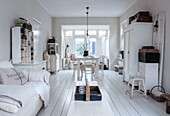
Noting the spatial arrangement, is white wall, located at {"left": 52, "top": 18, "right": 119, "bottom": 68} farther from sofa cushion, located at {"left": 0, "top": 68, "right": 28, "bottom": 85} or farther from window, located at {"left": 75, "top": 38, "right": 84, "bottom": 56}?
sofa cushion, located at {"left": 0, "top": 68, "right": 28, "bottom": 85}

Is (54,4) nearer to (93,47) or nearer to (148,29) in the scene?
(148,29)

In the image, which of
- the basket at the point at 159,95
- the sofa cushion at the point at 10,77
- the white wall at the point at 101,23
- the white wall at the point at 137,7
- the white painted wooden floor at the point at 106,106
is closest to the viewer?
the white painted wooden floor at the point at 106,106

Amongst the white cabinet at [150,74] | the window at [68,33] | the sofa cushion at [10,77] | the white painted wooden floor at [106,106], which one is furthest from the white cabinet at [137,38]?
the window at [68,33]

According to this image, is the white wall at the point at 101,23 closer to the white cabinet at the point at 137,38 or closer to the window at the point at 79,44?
the window at the point at 79,44

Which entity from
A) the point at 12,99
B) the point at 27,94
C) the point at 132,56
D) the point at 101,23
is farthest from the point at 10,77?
the point at 101,23

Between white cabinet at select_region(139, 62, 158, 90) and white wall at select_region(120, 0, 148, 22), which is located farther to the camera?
white wall at select_region(120, 0, 148, 22)

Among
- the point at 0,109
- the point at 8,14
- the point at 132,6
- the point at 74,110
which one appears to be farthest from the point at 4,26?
the point at 132,6

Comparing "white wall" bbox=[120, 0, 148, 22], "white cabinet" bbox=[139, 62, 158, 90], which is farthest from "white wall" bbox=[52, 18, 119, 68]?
"white cabinet" bbox=[139, 62, 158, 90]

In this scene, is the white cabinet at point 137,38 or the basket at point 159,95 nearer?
the basket at point 159,95

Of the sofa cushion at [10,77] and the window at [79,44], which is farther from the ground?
the window at [79,44]

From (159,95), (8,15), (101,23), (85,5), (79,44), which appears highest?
(85,5)

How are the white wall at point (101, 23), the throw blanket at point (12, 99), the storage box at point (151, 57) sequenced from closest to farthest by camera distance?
the throw blanket at point (12, 99)
the storage box at point (151, 57)
the white wall at point (101, 23)

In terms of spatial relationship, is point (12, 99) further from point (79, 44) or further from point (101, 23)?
point (79, 44)

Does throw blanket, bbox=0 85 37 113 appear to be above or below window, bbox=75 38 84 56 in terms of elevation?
below
